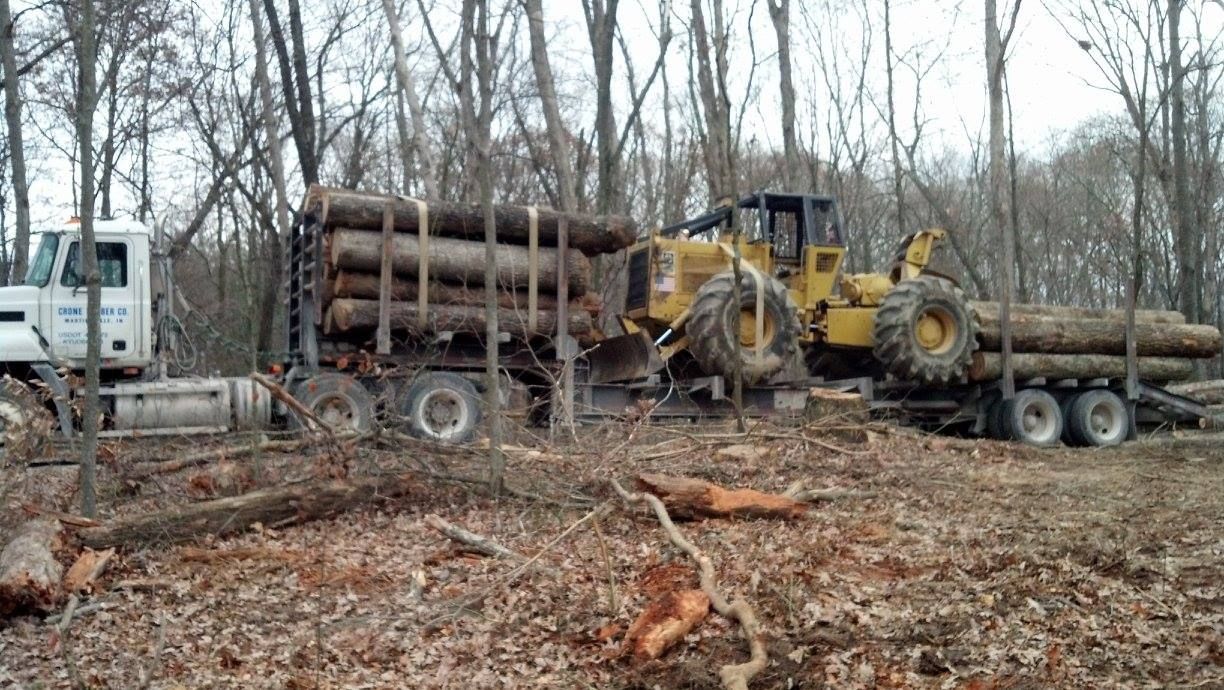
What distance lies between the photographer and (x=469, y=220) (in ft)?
46.5

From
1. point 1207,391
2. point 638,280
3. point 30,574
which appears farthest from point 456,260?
point 1207,391

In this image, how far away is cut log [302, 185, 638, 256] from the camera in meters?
13.6

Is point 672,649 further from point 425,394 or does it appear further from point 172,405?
point 172,405

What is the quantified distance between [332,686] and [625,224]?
32.0 feet

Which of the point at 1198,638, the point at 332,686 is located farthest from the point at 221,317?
the point at 1198,638

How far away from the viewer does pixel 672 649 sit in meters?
6.13

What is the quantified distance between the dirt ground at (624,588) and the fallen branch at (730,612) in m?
0.08

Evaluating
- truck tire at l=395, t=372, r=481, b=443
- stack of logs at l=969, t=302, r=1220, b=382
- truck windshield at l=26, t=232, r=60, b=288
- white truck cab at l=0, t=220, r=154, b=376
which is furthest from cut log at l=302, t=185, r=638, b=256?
stack of logs at l=969, t=302, r=1220, b=382

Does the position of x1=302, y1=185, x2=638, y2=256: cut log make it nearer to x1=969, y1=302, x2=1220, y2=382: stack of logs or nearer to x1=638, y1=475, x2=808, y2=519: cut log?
x1=969, y1=302, x2=1220, y2=382: stack of logs

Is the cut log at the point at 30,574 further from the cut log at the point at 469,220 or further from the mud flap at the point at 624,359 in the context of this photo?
the mud flap at the point at 624,359

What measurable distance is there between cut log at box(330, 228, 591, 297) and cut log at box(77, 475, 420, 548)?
4498 millimetres

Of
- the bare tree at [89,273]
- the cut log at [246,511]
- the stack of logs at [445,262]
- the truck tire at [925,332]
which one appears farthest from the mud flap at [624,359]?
the bare tree at [89,273]

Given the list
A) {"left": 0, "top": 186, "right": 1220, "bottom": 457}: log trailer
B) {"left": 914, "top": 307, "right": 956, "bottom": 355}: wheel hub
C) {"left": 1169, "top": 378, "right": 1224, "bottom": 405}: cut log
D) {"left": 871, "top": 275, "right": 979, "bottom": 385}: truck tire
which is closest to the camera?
{"left": 0, "top": 186, "right": 1220, "bottom": 457}: log trailer

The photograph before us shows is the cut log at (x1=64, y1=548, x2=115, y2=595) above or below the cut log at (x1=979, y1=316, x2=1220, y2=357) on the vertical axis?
below
